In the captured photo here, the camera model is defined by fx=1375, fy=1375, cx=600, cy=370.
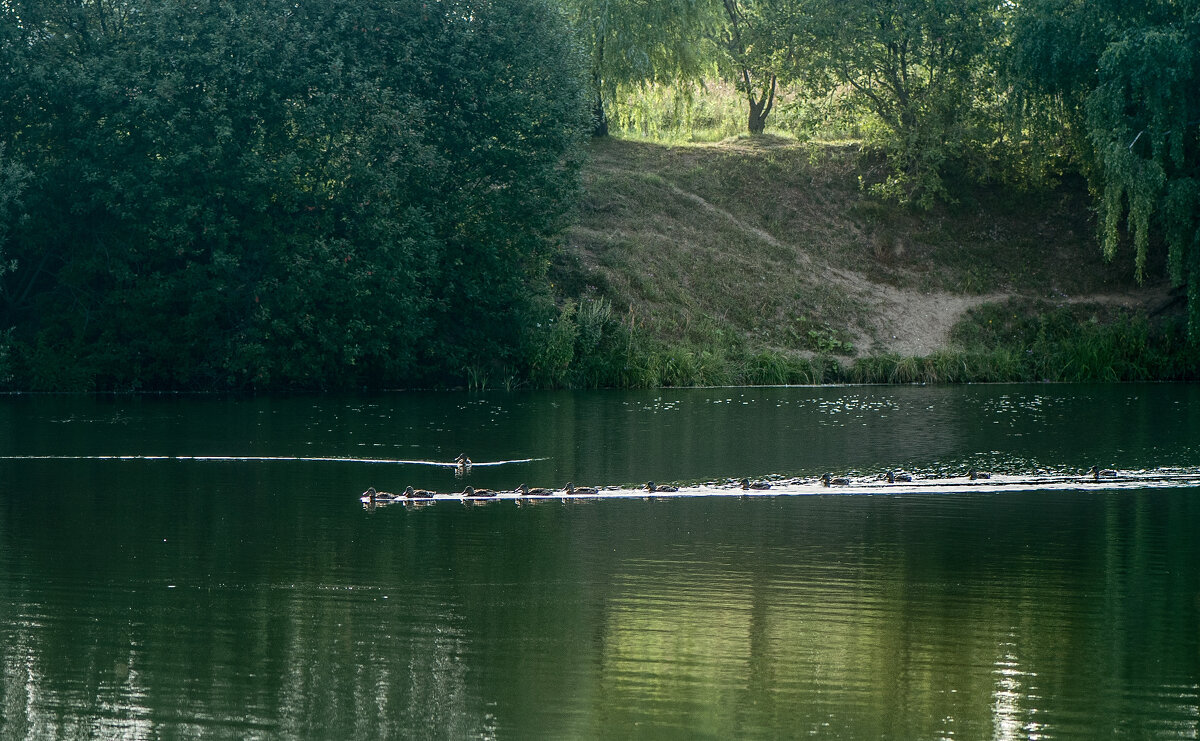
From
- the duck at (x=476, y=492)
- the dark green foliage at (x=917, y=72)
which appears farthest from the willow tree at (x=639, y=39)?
the duck at (x=476, y=492)

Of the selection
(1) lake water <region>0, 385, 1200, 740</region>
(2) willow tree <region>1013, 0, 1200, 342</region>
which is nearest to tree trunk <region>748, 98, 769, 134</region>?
(2) willow tree <region>1013, 0, 1200, 342</region>

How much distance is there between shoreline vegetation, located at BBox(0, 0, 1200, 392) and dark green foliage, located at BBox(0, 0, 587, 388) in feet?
0.31

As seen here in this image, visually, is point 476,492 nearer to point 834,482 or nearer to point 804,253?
point 834,482

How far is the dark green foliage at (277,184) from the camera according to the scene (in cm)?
3706

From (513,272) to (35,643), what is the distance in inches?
1198

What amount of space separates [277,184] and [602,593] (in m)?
26.7

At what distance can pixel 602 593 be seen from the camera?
43.1ft

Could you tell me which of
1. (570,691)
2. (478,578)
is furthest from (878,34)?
(570,691)

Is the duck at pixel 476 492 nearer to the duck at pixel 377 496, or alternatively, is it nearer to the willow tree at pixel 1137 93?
the duck at pixel 377 496

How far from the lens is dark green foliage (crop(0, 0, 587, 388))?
3706 cm

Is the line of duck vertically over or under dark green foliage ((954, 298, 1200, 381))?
under

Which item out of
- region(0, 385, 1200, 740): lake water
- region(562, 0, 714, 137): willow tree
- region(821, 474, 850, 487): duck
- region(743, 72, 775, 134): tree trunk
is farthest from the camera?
region(743, 72, 775, 134): tree trunk

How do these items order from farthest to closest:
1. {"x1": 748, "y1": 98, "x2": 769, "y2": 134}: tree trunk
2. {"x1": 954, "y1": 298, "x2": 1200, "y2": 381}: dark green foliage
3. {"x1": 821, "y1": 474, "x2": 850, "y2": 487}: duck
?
{"x1": 748, "y1": 98, "x2": 769, "y2": 134}: tree trunk, {"x1": 954, "y1": 298, "x2": 1200, "y2": 381}: dark green foliage, {"x1": 821, "y1": 474, "x2": 850, "y2": 487}: duck

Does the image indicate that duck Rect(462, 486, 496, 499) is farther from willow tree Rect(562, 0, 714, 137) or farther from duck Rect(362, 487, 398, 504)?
willow tree Rect(562, 0, 714, 137)
